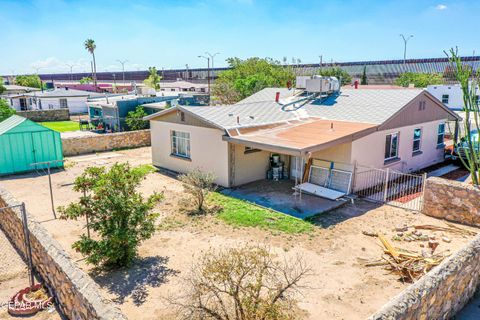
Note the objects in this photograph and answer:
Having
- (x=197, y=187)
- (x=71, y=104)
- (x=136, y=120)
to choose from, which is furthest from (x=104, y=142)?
(x=71, y=104)

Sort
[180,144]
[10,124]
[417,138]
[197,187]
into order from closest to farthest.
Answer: [197,187], [417,138], [180,144], [10,124]

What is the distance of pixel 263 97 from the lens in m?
24.5

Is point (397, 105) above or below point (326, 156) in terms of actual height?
above

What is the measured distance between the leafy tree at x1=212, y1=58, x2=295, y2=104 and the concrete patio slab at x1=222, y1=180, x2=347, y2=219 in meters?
23.0

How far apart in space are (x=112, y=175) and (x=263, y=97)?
1681 centimetres

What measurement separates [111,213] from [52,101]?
Result: 1659 inches

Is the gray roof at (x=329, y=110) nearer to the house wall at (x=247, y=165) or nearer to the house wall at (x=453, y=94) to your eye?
the house wall at (x=247, y=165)

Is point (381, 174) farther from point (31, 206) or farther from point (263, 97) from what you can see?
point (31, 206)

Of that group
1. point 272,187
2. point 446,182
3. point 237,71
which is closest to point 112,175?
point 272,187

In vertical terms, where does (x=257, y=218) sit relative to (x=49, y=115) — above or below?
below

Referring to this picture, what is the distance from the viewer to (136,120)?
102ft

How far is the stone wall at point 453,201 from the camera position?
1212cm

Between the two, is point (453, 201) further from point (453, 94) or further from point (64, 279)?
point (453, 94)

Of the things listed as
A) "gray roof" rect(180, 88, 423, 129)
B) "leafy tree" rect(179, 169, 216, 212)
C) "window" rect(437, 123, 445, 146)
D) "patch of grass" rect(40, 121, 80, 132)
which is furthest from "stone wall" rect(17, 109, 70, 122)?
"window" rect(437, 123, 445, 146)
